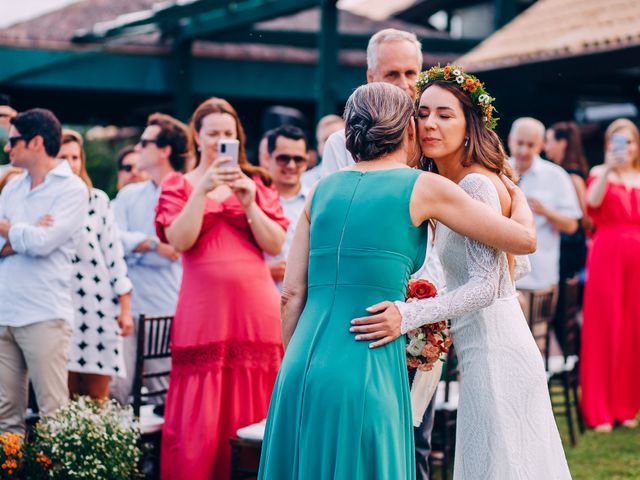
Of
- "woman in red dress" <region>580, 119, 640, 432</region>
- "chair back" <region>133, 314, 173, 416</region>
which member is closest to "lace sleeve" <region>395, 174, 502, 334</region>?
"chair back" <region>133, 314, 173, 416</region>

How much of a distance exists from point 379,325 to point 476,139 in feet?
3.01

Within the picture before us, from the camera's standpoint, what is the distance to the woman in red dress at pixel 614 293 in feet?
26.6

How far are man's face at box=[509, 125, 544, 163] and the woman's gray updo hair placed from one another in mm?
5010

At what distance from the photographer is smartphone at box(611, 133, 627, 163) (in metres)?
8.02

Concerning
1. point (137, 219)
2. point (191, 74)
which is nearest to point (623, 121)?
point (137, 219)

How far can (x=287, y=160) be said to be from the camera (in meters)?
6.72

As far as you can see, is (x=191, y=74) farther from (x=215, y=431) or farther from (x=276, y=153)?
(x=215, y=431)

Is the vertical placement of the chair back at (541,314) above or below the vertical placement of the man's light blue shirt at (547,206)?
below

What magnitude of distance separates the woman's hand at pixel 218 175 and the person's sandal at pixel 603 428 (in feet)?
14.3

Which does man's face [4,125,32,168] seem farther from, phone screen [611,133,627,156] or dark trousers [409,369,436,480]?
phone screen [611,133,627,156]

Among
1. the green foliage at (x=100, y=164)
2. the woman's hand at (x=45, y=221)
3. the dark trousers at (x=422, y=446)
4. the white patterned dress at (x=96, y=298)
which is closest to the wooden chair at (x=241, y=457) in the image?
the dark trousers at (x=422, y=446)

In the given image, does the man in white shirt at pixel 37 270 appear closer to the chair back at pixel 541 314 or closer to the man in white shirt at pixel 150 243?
the man in white shirt at pixel 150 243

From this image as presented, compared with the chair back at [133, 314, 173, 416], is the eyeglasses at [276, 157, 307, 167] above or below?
above

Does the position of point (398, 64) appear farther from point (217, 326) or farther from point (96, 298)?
point (96, 298)
